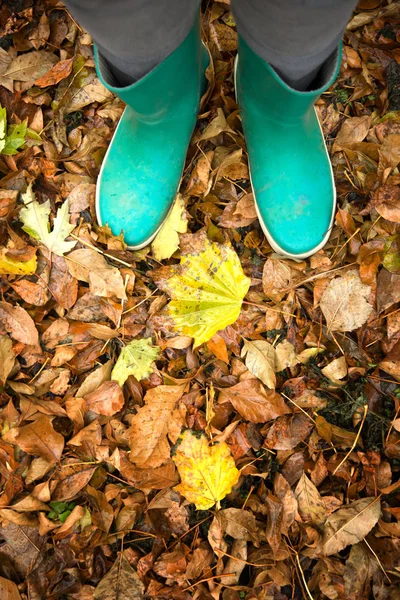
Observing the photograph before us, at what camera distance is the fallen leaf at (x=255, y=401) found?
3.30ft

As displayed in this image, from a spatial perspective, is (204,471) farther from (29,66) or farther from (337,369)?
(29,66)

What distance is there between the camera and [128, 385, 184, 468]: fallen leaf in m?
1.00

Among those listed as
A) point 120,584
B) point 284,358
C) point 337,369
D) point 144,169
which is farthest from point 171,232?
point 120,584

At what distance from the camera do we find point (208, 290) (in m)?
1.01

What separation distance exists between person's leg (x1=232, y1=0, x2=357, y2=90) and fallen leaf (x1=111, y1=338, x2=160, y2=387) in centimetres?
62

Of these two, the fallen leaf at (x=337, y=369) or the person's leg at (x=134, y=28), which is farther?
the fallen leaf at (x=337, y=369)

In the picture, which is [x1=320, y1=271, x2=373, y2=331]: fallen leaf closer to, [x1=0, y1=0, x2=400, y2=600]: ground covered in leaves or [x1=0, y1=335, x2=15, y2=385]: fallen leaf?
[x1=0, y1=0, x2=400, y2=600]: ground covered in leaves

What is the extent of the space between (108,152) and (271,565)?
3.27 feet

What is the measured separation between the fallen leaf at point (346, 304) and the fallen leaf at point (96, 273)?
1.54ft

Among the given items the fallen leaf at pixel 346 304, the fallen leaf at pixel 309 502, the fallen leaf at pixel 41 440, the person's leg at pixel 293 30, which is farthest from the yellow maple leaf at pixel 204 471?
the person's leg at pixel 293 30

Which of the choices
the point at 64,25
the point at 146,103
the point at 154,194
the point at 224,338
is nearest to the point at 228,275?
the point at 224,338

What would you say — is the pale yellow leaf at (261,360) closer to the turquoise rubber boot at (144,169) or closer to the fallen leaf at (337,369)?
the fallen leaf at (337,369)

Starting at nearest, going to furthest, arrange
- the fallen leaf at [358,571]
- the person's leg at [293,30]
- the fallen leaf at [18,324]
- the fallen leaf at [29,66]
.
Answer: the person's leg at [293,30] → the fallen leaf at [358,571] → the fallen leaf at [18,324] → the fallen leaf at [29,66]

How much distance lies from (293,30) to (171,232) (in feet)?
1.76
